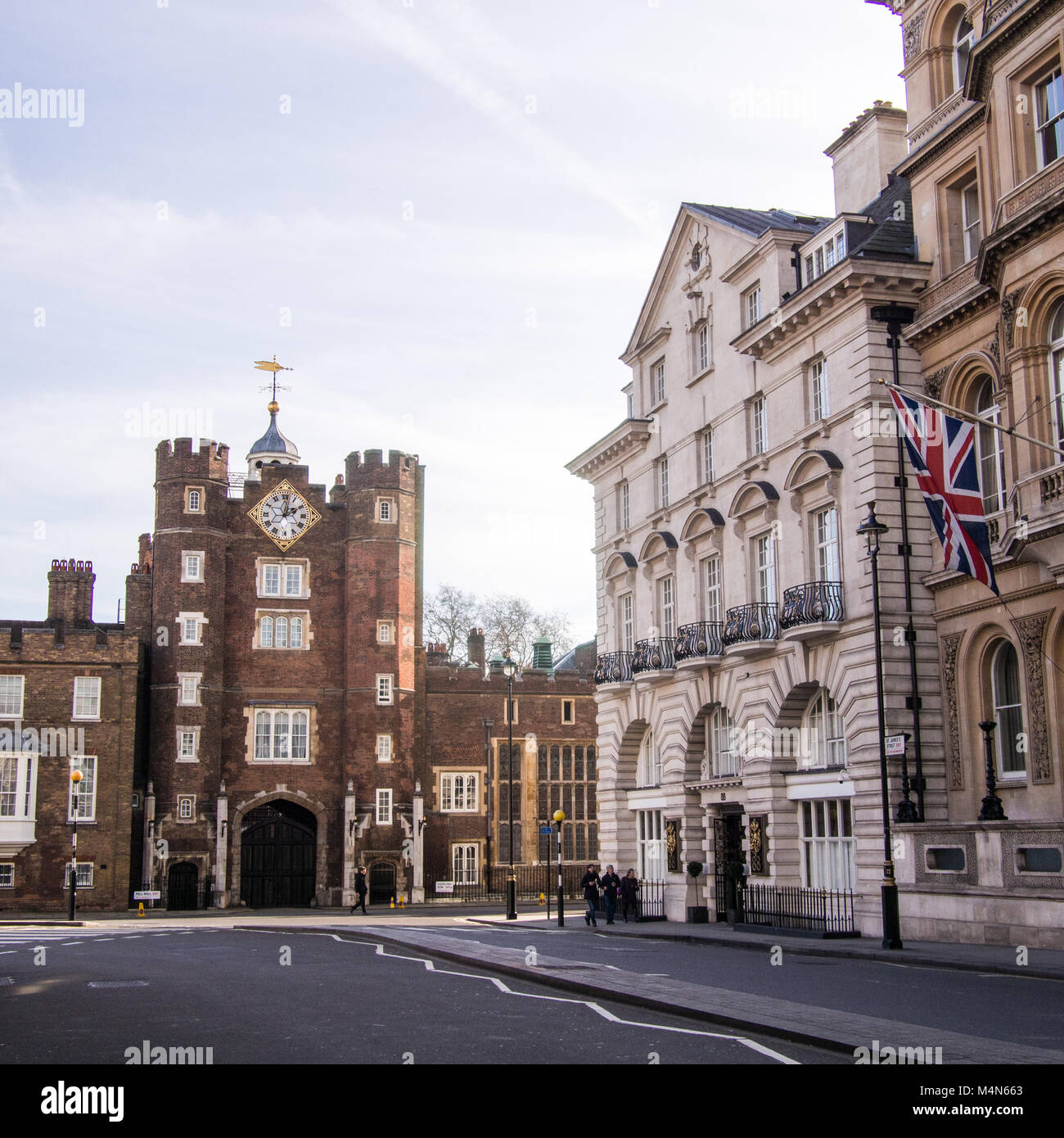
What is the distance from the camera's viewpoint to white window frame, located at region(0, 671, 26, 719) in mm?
53375

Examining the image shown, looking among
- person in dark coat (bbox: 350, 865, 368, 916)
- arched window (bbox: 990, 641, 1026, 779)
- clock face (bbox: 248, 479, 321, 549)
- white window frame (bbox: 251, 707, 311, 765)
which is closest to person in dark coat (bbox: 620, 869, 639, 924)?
arched window (bbox: 990, 641, 1026, 779)

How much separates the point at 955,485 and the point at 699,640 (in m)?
12.5

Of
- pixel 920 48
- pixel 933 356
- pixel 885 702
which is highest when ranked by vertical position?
pixel 920 48

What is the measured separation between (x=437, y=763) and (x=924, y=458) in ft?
136

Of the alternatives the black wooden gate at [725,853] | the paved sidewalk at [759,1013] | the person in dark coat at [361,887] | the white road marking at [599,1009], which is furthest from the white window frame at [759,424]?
the person in dark coat at [361,887]

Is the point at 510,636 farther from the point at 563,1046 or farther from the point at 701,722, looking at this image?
the point at 563,1046

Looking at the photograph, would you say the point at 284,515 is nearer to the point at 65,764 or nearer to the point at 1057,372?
the point at 65,764

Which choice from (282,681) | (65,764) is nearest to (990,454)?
(282,681)

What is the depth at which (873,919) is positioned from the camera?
86.2 feet

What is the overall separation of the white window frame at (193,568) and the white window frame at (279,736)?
593cm

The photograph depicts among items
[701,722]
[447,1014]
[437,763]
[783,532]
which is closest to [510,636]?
[437,763]

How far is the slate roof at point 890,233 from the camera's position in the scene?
28156mm

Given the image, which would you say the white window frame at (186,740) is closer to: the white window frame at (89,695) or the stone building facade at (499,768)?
the white window frame at (89,695)

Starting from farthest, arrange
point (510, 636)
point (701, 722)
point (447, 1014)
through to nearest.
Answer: point (510, 636)
point (701, 722)
point (447, 1014)
